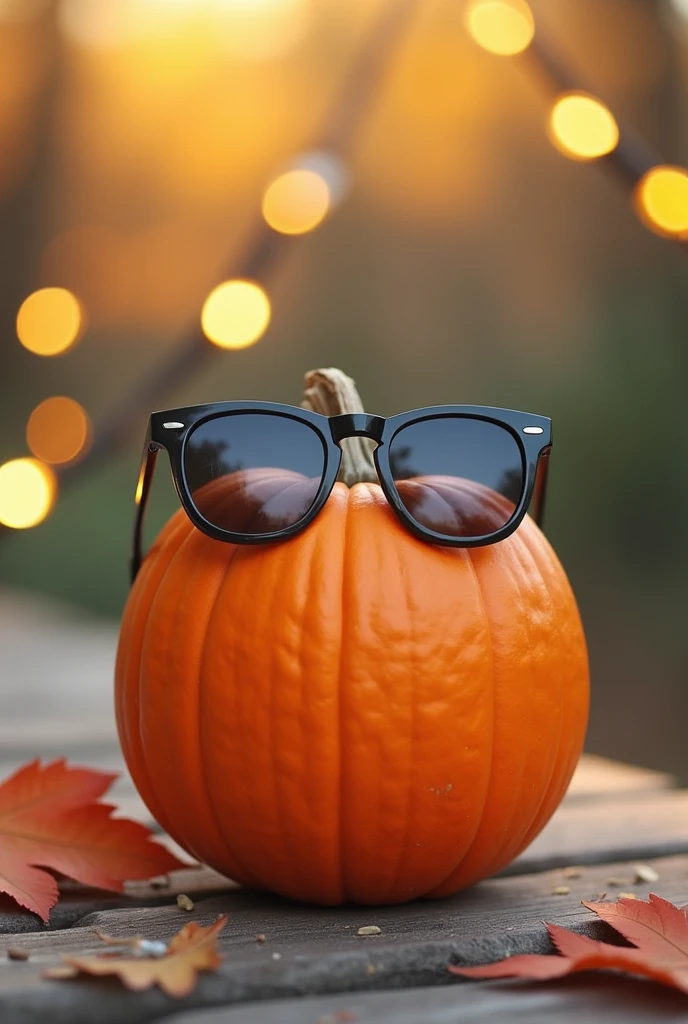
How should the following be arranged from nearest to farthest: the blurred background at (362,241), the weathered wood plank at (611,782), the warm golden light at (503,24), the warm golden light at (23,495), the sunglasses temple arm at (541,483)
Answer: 1. the sunglasses temple arm at (541,483)
2. the weathered wood plank at (611,782)
3. the warm golden light at (503,24)
4. the warm golden light at (23,495)
5. the blurred background at (362,241)

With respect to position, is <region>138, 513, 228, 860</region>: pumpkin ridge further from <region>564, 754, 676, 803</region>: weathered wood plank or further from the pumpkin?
<region>564, 754, 676, 803</region>: weathered wood plank

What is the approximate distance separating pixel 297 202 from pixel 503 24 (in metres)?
0.51

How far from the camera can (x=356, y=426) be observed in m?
0.81

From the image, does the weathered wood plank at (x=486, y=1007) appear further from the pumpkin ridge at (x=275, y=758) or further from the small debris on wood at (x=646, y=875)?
the small debris on wood at (x=646, y=875)

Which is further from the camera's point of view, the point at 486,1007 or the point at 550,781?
the point at 550,781

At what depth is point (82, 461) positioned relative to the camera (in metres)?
1.91

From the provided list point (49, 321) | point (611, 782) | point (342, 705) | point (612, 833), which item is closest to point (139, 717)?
point (342, 705)

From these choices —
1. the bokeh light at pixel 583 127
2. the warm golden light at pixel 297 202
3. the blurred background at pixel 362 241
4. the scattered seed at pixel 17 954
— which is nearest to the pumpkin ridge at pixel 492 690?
the scattered seed at pixel 17 954

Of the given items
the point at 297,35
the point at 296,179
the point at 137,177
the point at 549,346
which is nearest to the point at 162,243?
the point at 137,177

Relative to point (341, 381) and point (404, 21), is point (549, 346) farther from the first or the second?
point (341, 381)

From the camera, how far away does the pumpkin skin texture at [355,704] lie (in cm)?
76

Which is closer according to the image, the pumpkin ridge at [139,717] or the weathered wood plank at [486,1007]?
the weathered wood plank at [486,1007]

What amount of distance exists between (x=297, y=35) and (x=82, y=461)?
197 inches

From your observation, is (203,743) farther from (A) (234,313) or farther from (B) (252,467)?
(A) (234,313)
